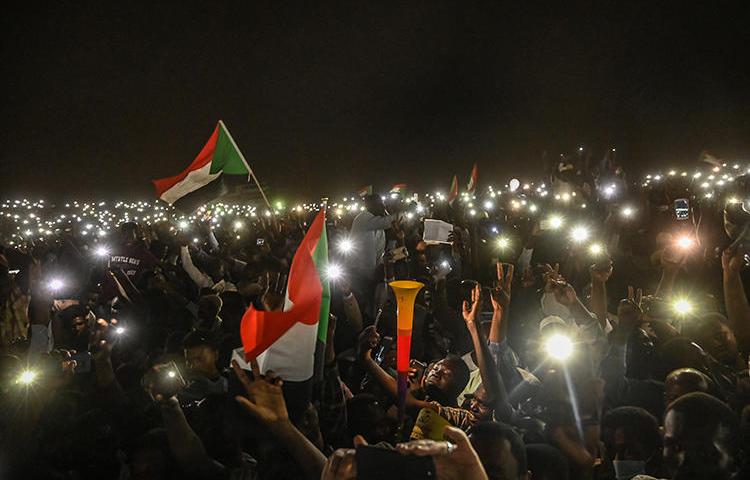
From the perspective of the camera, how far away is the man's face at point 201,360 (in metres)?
4.09

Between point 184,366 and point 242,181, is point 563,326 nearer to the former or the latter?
point 184,366

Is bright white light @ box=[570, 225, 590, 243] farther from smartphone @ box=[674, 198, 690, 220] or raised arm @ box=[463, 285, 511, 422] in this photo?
raised arm @ box=[463, 285, 511, 422]

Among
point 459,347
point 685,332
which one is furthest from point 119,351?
point 685,332

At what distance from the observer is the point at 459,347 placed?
5750 millimetres

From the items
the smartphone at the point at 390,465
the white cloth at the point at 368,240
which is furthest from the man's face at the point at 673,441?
the white cloth at the point at 368,240

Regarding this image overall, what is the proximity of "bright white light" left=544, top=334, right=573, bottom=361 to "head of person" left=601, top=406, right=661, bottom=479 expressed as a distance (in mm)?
662

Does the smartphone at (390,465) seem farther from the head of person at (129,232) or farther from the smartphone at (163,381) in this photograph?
the head of person at (129,232)

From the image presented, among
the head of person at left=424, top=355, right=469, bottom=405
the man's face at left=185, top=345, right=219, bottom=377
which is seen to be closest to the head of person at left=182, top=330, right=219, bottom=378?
the man's face at left=185, top=345, right=219, bottom=377

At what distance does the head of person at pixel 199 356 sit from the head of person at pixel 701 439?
3222mm

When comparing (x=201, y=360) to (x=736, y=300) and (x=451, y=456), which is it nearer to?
(x=451, y=456)

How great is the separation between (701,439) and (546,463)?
2.52 feet

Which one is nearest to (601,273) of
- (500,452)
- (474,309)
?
(474,309)

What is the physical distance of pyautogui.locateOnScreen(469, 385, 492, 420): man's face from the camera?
3676mm

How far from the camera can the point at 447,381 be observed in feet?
12.9
